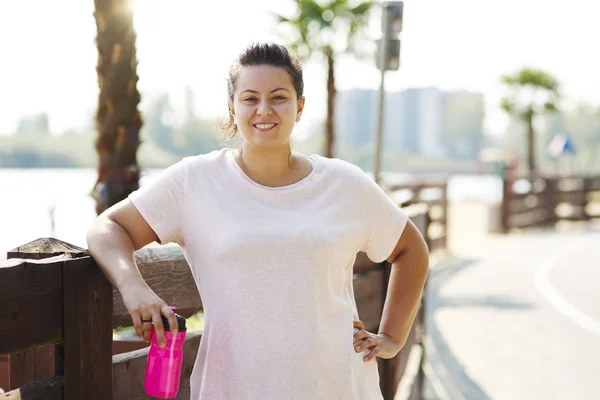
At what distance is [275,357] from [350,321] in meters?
0.28

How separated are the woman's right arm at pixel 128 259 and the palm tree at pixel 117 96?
5.33 metres

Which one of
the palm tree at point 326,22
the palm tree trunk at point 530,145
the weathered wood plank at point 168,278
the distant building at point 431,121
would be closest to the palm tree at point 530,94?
the palm tree trunk at point 530,145

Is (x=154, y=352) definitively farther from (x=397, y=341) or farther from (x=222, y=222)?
(x=397, y=341)

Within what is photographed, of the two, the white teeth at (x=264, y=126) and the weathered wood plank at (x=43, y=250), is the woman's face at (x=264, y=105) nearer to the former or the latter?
the white teeth at (x=264, y=126)

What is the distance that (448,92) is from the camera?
149 m

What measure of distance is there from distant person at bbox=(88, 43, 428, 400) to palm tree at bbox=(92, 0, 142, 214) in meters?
5.29

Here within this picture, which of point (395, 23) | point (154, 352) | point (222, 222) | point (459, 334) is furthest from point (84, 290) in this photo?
point (395, 23)

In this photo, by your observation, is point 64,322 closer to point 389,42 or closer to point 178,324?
point 178,324

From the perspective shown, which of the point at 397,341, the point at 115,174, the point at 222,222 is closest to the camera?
the point at 222,222

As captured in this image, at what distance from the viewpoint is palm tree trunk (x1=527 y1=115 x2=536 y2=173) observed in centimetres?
3434

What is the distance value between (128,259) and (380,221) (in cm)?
77

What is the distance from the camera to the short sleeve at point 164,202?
6.58 feet

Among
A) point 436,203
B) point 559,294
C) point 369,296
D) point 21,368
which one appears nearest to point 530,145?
point 436,203

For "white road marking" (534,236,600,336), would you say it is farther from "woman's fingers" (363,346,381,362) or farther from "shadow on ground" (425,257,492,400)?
"woman's fingers" (363,346,381,362)
